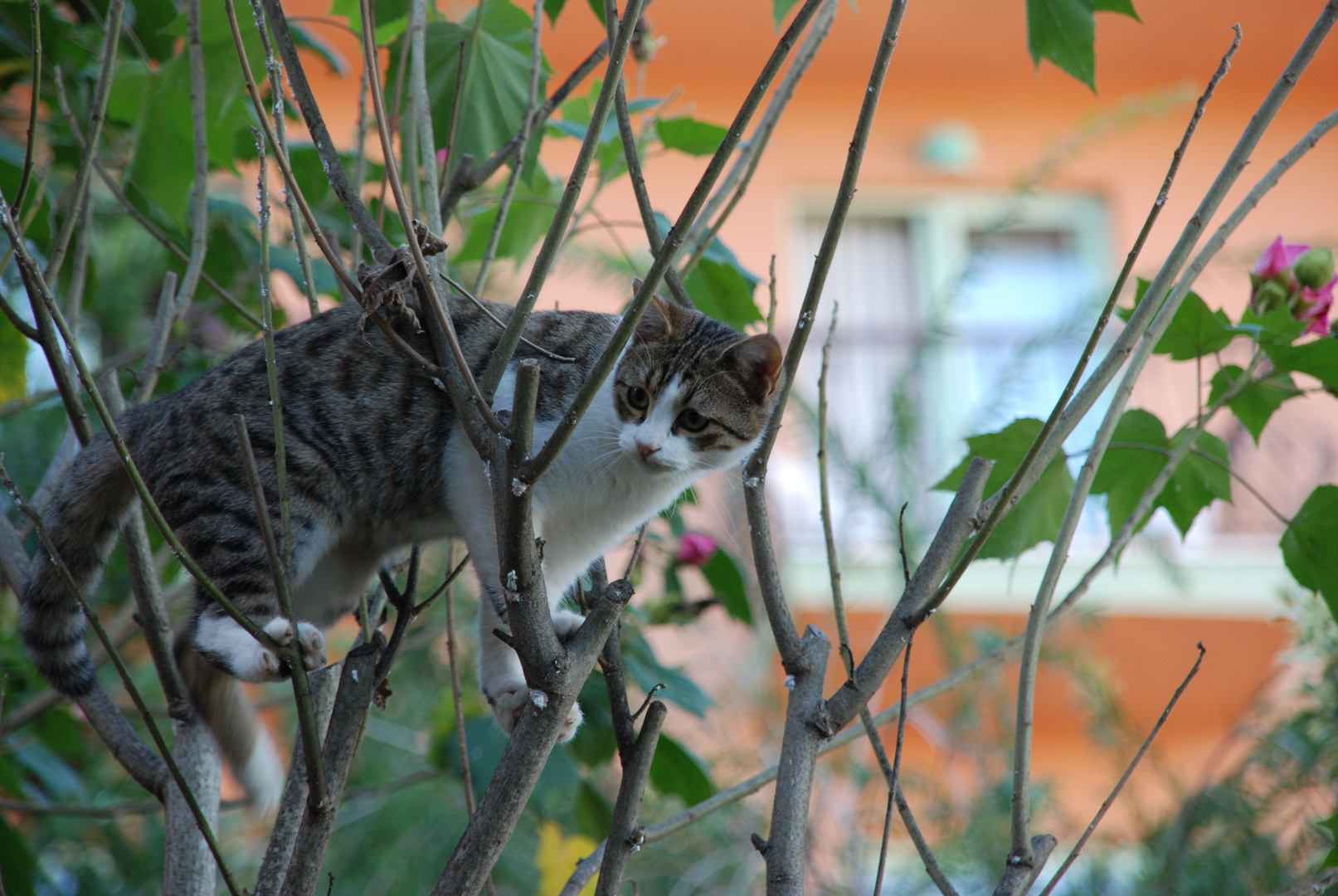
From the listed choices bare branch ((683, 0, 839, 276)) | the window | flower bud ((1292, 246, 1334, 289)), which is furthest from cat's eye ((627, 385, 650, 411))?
the window

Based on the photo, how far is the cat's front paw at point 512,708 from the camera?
1.17m

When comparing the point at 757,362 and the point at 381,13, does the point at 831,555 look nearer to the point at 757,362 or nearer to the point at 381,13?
the point at 757,362

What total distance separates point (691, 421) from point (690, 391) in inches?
1.7

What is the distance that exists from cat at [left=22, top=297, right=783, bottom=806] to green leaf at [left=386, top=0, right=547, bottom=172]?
0.23m

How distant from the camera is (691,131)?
1.37m

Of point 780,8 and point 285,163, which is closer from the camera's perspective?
point 285,163

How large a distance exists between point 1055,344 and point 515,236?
99.5 inches

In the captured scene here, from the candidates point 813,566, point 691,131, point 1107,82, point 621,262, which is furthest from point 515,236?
point 1107,82

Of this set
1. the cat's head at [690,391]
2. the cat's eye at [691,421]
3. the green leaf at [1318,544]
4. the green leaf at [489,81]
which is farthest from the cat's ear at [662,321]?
the green leaf at [1318,544]

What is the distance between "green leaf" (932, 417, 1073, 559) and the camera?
3.41ft

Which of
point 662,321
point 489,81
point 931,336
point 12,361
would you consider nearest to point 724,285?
point 662,321

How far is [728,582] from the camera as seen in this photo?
1.57 metres

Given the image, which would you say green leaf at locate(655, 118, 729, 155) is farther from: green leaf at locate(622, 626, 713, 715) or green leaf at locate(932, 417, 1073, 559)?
green leaf at locate(622, 626, 713, 715)

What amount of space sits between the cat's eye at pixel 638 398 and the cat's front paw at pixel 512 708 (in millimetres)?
400
